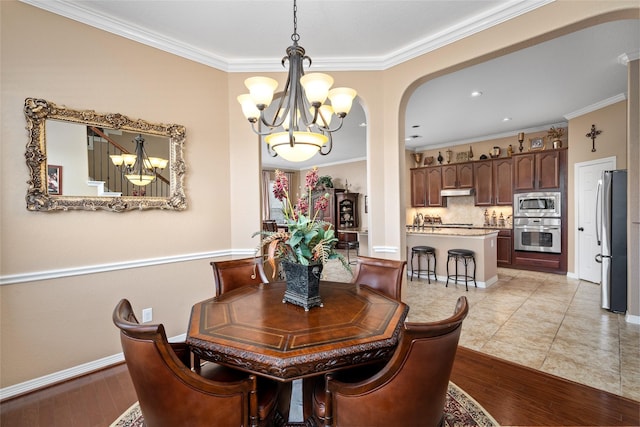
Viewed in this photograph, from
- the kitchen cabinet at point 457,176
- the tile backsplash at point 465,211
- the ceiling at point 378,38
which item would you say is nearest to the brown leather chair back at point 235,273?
the ceiling at point 378,38

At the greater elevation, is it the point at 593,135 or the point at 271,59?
the point at 271,59

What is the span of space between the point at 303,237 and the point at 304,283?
0.27 m

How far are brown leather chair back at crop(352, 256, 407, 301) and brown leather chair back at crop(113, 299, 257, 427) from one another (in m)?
1.33

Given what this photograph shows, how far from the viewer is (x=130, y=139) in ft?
8.43

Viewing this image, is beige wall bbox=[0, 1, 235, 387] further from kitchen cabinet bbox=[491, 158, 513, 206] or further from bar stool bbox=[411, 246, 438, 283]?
kitchen cabinet bbox=[491, 158, 513, 206]

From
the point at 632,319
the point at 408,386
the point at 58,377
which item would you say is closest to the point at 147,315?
the point at 58,377

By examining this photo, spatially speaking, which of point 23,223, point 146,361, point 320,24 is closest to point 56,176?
point 23,223

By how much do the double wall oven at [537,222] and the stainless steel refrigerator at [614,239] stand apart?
2.18 meters

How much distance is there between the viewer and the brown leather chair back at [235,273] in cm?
225

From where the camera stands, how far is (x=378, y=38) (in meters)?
2.76

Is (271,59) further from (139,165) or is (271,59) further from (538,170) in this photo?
(538,170)

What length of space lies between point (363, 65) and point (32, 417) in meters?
4.00

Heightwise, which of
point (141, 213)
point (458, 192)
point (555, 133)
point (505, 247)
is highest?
point (555, 133)

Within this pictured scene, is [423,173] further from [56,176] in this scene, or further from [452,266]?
[56,176]
